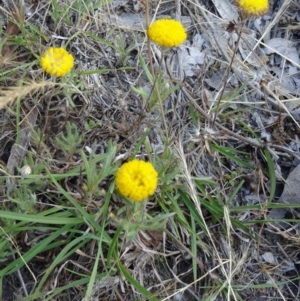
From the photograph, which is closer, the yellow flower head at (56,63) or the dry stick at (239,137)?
the yellow flower head at (56,63)

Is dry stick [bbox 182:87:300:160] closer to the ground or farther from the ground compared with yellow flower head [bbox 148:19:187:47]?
closer to the ground

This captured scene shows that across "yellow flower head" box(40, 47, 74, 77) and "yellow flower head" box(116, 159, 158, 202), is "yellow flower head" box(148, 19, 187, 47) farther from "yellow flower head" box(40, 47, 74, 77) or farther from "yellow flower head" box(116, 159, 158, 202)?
"yellow flower head" box(116, 159, 158, 202)

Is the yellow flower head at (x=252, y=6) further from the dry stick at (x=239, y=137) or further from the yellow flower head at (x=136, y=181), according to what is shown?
the yellow flower head at (x=136, y=181)

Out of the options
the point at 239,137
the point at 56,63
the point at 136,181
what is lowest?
the point at 239,137

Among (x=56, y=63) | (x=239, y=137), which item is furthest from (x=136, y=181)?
(x=239, y=137)

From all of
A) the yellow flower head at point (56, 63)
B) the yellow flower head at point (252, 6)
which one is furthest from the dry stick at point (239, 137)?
the yellow flower head at point (56, 63)

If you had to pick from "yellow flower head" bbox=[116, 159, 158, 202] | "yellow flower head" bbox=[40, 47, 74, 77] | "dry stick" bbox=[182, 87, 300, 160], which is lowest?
"dry stick" bbox=[182, 87, 300, 160]

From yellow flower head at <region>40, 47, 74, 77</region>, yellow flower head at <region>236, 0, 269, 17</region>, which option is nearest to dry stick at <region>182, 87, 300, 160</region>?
yellow flower head at <region>236, 0, 269, 17</region>

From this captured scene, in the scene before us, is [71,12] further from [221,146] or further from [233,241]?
[233,241]

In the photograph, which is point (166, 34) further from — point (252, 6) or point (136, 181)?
point (136, 181)
